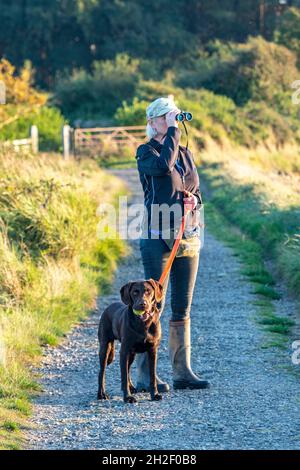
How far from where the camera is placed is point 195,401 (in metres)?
7.65

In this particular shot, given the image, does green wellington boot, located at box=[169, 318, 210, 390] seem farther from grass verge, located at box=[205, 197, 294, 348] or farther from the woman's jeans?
grass verge, located at box=[205, 197, 294, 348]

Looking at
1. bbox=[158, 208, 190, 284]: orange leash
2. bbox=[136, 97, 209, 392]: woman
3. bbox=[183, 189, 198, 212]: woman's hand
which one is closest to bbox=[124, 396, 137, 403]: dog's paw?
bbox=[136, 97, 209, 392]: woman

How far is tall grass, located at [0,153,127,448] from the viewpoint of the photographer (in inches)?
352

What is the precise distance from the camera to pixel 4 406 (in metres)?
7.31

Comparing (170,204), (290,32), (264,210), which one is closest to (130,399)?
(170,204)

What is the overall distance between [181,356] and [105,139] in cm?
2902

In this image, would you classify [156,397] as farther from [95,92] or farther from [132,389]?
[95,92]

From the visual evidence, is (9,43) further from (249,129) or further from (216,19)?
(249,129)

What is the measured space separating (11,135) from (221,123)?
418 inches

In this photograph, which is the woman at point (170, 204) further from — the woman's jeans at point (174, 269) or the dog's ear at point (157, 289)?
the dog's ear at point (157, 289)

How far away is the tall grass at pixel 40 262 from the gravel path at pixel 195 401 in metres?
0.22

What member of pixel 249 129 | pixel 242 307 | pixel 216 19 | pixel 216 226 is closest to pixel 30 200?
pixel 242 307

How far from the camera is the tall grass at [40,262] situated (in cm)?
895

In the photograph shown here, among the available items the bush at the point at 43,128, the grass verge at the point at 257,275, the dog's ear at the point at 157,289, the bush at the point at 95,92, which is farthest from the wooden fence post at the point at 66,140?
the dog's ear at the point at 157,289
